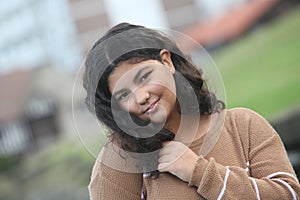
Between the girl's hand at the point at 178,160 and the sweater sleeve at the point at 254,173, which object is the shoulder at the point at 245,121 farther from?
the girl's hand at the point at 178,160

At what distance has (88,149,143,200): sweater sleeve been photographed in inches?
57.1

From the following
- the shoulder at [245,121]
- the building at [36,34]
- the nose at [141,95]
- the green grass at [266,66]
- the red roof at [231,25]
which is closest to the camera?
the nose at [141,95]

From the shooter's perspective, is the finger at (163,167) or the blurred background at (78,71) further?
the blurred background at (78,71)

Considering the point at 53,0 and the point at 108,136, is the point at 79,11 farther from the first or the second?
the point at 108,136

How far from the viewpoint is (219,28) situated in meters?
29.2

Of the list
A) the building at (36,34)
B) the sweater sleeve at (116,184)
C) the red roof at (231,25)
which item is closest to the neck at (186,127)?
the sweater sleeve at (116,184)

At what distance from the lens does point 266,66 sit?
743 inches

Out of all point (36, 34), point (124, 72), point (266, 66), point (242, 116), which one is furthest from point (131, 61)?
point (36, 34)

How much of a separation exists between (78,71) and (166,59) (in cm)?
16

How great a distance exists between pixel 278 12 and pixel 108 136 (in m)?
24.2

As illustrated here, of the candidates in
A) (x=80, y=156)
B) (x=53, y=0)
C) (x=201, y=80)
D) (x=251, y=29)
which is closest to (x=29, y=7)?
(x=53, y=0)

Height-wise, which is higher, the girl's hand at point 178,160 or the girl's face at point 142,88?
the girl's face at point 142,88

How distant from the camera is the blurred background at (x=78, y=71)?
10.7m

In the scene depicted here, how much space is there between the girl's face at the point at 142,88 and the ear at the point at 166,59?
2 centimetres
